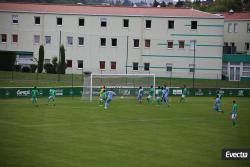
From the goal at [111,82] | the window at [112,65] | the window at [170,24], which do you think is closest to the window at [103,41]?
the window at [112,65]

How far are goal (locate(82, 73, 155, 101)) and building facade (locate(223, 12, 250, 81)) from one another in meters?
18.0

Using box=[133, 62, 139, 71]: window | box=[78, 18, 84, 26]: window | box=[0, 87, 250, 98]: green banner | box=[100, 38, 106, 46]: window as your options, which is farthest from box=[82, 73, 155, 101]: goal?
box=[78, 18, 84, 26]: window

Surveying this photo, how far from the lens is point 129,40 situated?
80.9 meters

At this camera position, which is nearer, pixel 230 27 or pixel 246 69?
pixel 246 69

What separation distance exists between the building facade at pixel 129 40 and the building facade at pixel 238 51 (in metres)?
3.44

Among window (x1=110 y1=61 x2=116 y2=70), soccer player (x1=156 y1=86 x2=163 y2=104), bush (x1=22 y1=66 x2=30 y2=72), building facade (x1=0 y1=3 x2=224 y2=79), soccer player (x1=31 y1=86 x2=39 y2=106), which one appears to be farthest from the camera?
window (x1=110 y1=61 x2=116 y2=70)

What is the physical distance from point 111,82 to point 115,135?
30.7m

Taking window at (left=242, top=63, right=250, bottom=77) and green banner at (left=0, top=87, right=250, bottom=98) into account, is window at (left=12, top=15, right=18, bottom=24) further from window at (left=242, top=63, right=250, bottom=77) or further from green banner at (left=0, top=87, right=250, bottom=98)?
window at (left=242, top=63, right=250, bottom=77)

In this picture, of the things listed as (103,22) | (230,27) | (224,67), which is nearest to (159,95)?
(103,22)

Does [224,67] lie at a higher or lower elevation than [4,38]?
lower

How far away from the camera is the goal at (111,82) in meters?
59.5

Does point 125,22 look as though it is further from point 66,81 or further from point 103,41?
point 66,81

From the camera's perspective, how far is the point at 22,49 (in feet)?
261

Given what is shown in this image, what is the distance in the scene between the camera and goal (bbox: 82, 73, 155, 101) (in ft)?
195
